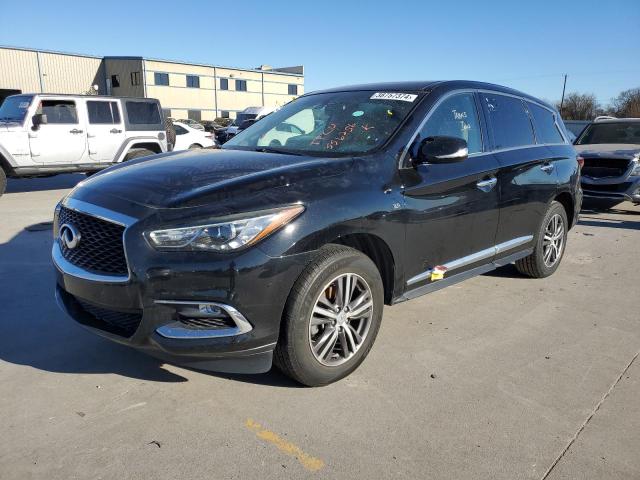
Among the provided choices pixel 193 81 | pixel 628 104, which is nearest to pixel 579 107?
pixel 628 104

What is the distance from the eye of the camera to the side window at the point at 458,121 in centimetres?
373

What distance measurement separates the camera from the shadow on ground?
3221mm

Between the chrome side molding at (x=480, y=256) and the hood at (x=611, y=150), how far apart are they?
5.47 metres

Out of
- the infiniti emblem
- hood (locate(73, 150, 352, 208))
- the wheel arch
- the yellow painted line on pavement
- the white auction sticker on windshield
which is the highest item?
the white auction sticker on windshield

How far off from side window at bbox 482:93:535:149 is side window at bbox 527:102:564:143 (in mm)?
185

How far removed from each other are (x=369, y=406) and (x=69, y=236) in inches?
78.4

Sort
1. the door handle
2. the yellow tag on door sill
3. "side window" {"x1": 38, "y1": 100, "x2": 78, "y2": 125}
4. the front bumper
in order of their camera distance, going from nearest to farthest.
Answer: the front bumper
the yellow tag on door sill
the door handle
"side window" {"x1": 38, "y1": 100, "x2": 78, "y2": 125}

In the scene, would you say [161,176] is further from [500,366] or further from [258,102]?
[258,102]

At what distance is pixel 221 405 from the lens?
2.87 meters

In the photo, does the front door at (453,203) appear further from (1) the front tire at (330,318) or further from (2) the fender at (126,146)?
(2) the fender at (126,146)

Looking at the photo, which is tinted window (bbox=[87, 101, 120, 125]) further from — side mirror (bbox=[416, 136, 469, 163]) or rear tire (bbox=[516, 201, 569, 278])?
side mirror (bbox=[416, 136, 469, 163])

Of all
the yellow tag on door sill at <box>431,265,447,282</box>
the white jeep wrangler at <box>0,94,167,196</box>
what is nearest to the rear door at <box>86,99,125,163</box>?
the white jeep wrangler at <box>0,94,167,196</box>

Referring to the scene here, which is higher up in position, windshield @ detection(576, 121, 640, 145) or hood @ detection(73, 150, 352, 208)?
windshield @ detection(576, 121, 640, 145)

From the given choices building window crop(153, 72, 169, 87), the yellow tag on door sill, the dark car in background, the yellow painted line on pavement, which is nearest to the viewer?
the yellow painted line on pavement
